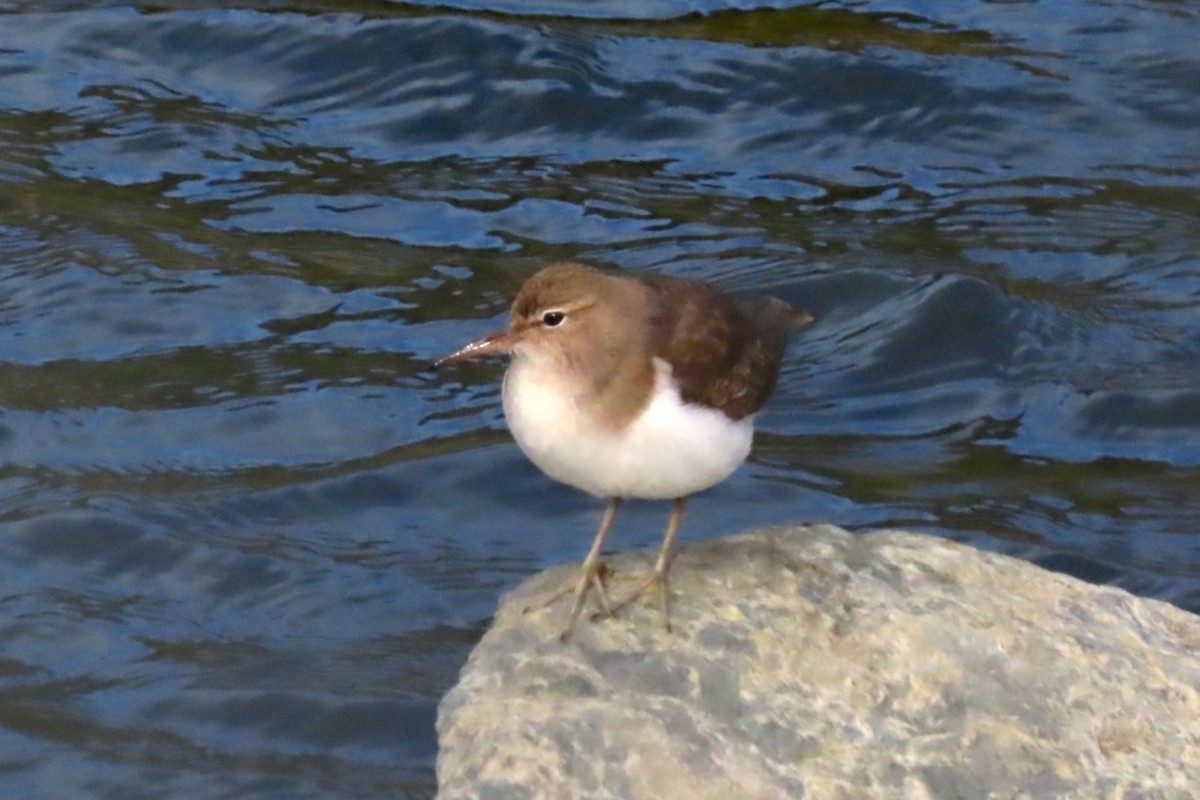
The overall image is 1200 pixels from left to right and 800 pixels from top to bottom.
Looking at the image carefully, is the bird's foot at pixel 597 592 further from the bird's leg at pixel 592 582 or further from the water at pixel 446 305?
the water at pixel 446 305

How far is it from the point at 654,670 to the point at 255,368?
12.2 feet

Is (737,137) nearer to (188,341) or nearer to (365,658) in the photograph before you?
(188,341)

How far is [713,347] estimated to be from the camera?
5844 millimetres

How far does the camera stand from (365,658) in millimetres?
6836

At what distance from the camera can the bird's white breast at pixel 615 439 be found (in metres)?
5.32

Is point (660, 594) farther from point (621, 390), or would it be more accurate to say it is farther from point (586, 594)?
point (621, 390)

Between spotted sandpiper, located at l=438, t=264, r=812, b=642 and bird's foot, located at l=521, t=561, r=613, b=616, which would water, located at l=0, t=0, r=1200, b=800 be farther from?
spotted sandpiper, located at l=438, t=264, r=812, b=642

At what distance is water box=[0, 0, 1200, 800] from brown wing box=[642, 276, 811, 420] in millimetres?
1500

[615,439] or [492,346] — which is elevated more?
[492,346]

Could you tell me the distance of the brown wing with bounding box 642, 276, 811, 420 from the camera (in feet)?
18.6

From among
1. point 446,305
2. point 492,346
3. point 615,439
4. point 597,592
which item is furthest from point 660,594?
point 446,305

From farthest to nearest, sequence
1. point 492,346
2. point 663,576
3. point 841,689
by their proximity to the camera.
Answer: point 663,576 < point 492,346 < point 841,689

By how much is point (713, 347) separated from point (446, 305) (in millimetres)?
3460

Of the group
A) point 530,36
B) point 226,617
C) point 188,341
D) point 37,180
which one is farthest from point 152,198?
point 226,617
